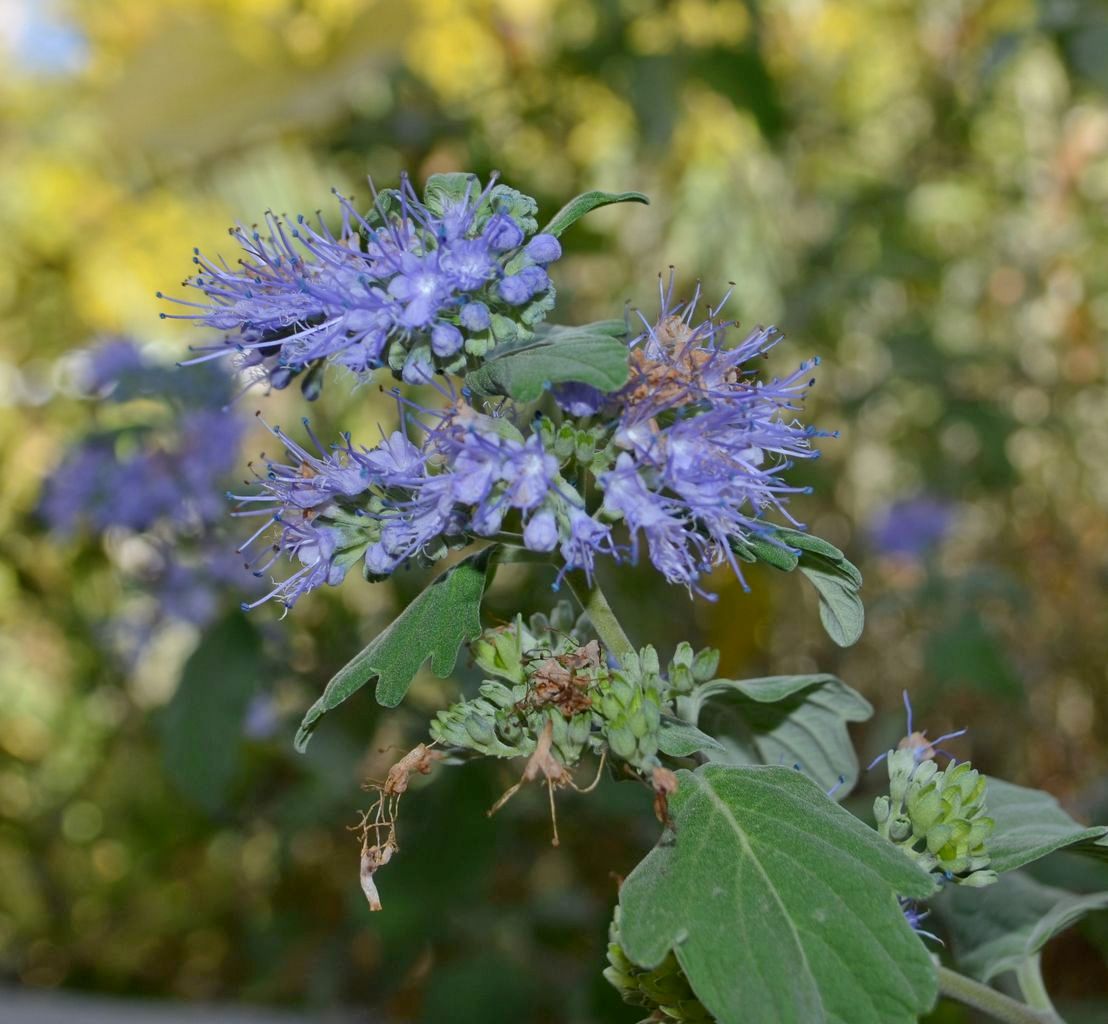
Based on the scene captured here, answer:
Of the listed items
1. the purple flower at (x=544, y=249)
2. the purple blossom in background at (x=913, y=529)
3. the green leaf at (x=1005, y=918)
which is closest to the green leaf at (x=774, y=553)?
the purple flower at (x=544, y=249)

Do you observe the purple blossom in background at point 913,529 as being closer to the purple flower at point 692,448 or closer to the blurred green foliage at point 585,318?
the blurred green foliage at point 585,318

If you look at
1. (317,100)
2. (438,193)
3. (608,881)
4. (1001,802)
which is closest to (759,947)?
(1001,802)

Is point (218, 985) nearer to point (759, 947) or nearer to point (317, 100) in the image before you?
point (317, 100)

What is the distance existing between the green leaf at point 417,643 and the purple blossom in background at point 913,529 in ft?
5.87

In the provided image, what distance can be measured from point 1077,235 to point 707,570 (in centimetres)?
212

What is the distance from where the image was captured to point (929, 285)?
261 centimetres

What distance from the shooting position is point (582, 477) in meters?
0.76

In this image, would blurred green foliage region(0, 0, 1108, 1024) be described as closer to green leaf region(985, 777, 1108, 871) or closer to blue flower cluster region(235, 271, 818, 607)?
green leaf region(985, 777, 1108, 871)

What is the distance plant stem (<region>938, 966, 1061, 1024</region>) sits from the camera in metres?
0.74

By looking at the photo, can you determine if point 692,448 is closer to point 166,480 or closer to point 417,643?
point 417,643

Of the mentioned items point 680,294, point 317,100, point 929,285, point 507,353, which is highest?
point 317,100

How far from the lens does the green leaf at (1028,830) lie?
28.5 inches

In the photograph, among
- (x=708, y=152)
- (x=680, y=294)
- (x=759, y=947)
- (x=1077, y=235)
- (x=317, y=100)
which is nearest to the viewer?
(x=759, y=947)

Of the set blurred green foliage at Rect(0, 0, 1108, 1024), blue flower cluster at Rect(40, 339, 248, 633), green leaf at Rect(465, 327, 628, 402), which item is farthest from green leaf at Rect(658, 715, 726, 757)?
blue flower cluster at Rect(40, 339, 248, 633)
